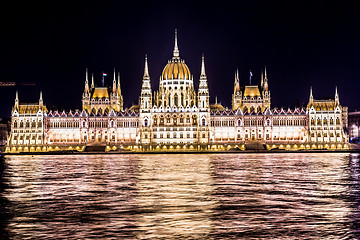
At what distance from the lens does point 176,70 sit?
167125 millimetres

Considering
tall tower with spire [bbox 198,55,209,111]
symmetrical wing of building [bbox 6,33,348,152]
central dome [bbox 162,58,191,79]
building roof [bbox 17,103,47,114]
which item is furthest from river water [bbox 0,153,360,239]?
central dome [bbox 162,58,191,79]

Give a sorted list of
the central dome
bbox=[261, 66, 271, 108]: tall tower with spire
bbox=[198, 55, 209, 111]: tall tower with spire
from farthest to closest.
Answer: bbox=[261, 66, 271, 108]: tall tower with spire
the central dome
bbox=[198, 55, 209, 111]: tall tower with spire

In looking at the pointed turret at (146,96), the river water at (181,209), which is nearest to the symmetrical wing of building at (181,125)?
the pointed turret at (146,96)

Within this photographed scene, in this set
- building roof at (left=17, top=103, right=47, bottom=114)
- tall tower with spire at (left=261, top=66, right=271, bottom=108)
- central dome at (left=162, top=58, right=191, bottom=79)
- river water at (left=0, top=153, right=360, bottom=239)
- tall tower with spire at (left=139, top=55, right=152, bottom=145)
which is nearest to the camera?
river water at (left=0, top=153, right=360, bottom=239)

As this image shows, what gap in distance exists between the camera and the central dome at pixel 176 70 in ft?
545

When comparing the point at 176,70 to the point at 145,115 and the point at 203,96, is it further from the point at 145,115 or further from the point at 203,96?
the point at 145,115

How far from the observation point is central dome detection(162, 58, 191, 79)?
16625cm

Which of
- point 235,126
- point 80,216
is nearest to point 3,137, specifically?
point 235,126

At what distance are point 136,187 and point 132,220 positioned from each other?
15.8 m

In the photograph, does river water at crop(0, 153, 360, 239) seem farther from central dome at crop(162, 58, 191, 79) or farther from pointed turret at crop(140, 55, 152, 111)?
central dome at crop(162, 58, 191, 79)

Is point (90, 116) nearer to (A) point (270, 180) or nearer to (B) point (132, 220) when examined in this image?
(A) point (270, 180)

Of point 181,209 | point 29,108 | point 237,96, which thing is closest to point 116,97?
point 29,108

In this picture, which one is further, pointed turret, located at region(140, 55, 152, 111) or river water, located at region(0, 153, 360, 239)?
pointed turret, located at region(140, 55, 152, 111)

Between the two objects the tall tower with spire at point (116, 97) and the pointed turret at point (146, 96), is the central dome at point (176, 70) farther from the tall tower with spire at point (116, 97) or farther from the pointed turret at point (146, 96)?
the tall tower with spire at point (116, 97)
